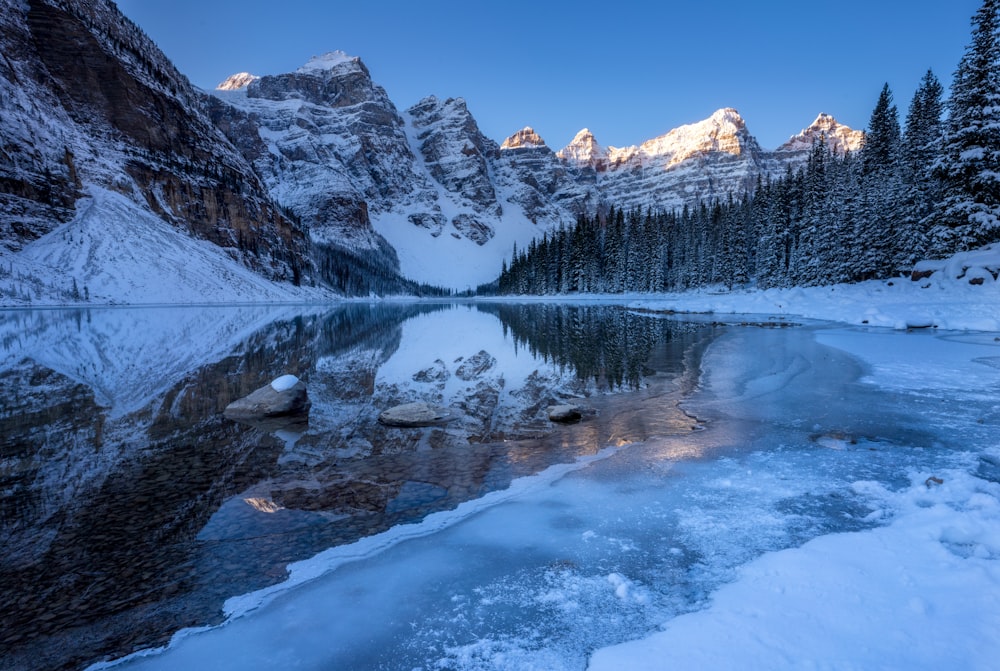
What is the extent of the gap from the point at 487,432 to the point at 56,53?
14342cm

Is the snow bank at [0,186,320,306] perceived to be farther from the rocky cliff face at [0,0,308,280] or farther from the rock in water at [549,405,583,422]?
the rock in water at [549,405,583,422]

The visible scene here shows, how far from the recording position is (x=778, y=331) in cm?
2414

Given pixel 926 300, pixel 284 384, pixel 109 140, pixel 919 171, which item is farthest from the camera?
pixel 109 140

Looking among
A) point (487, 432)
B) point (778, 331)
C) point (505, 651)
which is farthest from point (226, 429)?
Answer: point (778, 331)

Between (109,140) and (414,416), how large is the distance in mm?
123678

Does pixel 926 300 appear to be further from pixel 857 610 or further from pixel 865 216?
pixel 857 610

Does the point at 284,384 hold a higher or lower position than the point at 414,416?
higher

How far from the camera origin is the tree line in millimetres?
28812

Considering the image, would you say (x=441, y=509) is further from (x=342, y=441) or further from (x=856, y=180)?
(x=856, y=180)

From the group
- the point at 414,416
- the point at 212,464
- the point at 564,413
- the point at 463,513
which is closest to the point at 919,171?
the point at 564,413

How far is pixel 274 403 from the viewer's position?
10.4 m

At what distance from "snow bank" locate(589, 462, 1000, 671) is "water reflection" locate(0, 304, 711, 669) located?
3.38 m

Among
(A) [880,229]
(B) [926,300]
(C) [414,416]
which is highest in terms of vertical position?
(A) [880,229]

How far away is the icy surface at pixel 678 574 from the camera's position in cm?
300
